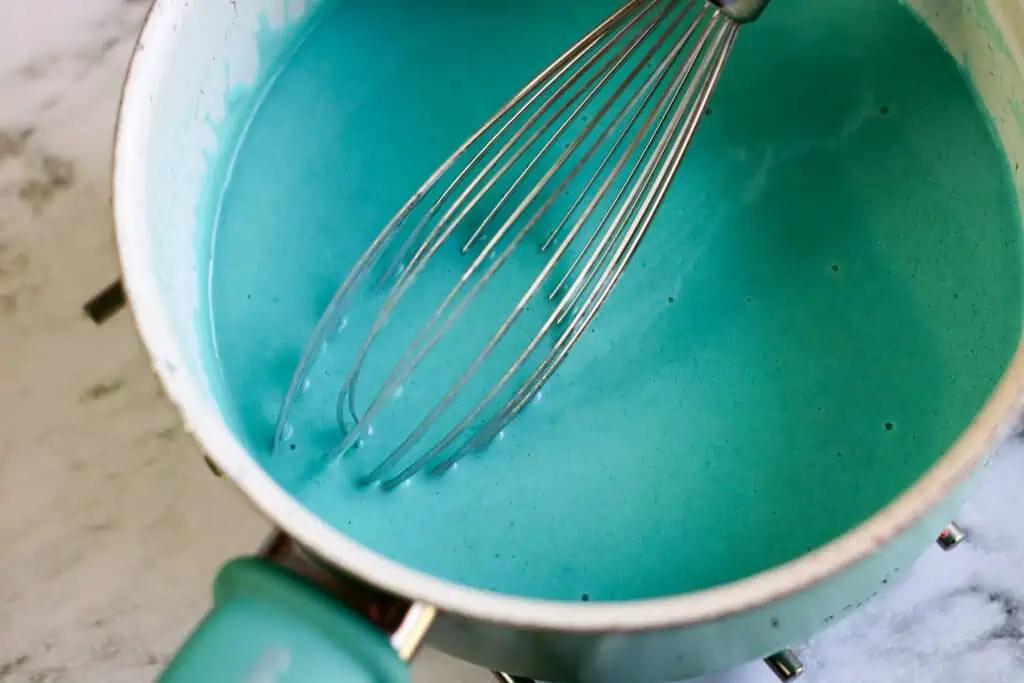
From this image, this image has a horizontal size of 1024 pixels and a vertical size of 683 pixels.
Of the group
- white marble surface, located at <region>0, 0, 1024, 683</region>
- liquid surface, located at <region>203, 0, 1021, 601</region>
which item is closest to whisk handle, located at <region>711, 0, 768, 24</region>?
liquid surface, located at <region>203, 0, 1021, 601</region>

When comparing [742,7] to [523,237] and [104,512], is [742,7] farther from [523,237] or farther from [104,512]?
[104,512]

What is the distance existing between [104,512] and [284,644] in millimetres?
265

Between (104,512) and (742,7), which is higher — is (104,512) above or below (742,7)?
below

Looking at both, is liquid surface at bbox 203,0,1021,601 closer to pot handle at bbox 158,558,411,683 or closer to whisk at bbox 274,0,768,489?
whisk at bbox 274,0,768,489

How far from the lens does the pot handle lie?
0.92ft

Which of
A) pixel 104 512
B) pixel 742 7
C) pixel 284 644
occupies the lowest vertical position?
pixel 104 512

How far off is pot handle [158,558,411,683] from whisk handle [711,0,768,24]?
0.28 meters

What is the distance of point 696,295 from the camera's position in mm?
511

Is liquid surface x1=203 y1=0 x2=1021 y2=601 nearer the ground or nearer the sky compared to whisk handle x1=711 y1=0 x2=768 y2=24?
nearer the ground

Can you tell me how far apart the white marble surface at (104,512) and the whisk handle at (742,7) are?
26cm

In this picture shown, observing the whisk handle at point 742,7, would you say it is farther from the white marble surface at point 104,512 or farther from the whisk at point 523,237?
the white marble surface at point 104,512

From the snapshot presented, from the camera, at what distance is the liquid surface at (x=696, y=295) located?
1.50 feet

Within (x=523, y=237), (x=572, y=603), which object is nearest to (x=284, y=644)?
(x=572, y=603)

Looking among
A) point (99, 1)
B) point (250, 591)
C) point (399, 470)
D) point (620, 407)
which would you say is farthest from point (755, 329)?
point (99, 1)
